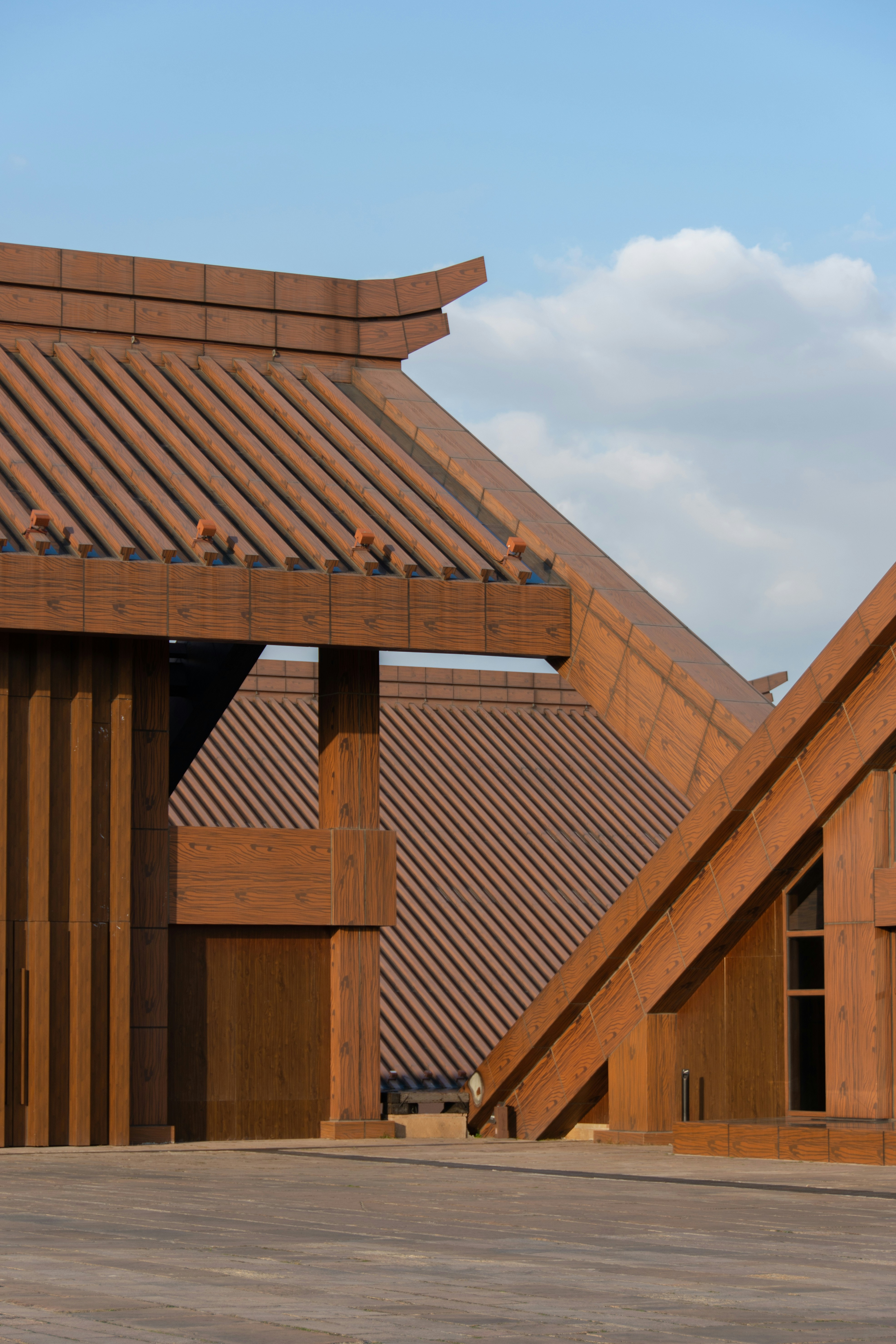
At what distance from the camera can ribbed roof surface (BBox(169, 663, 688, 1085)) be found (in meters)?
26.9

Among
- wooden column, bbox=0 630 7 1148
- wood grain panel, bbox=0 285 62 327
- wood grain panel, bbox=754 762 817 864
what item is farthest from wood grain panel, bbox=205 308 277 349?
wood grain panel, bbox=754 762 817 864

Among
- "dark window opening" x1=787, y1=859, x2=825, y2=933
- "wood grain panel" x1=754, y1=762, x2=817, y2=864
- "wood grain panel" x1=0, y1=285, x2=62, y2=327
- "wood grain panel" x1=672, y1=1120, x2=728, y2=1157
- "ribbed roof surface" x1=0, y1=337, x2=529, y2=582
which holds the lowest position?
"wood grain panel" x1=672, y1=1120, x2=728, y2=1157

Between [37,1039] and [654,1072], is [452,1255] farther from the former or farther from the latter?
[37,1039]

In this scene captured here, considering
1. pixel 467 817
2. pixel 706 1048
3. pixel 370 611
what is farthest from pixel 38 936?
pixel 467 817

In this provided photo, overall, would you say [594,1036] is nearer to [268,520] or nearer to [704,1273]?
[268,520]

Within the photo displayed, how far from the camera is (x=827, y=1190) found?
1291 centimetres

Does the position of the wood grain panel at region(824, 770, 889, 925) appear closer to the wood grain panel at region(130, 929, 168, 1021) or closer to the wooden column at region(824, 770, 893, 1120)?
the wooden column at region(824, 770, 893, 1120)

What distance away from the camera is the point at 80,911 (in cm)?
2058

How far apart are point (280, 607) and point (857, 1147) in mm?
8880

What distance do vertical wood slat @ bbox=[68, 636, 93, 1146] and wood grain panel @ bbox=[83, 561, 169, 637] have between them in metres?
0.69

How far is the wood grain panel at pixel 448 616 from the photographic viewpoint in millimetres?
22188

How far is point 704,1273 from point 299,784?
2219 cm

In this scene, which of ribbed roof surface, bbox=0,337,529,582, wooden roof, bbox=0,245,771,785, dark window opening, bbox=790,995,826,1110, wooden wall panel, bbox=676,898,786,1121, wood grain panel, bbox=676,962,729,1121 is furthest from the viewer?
ribbed roof surface, bbox=0,337,529,582

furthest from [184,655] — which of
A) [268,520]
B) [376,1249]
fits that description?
[376,1249]
